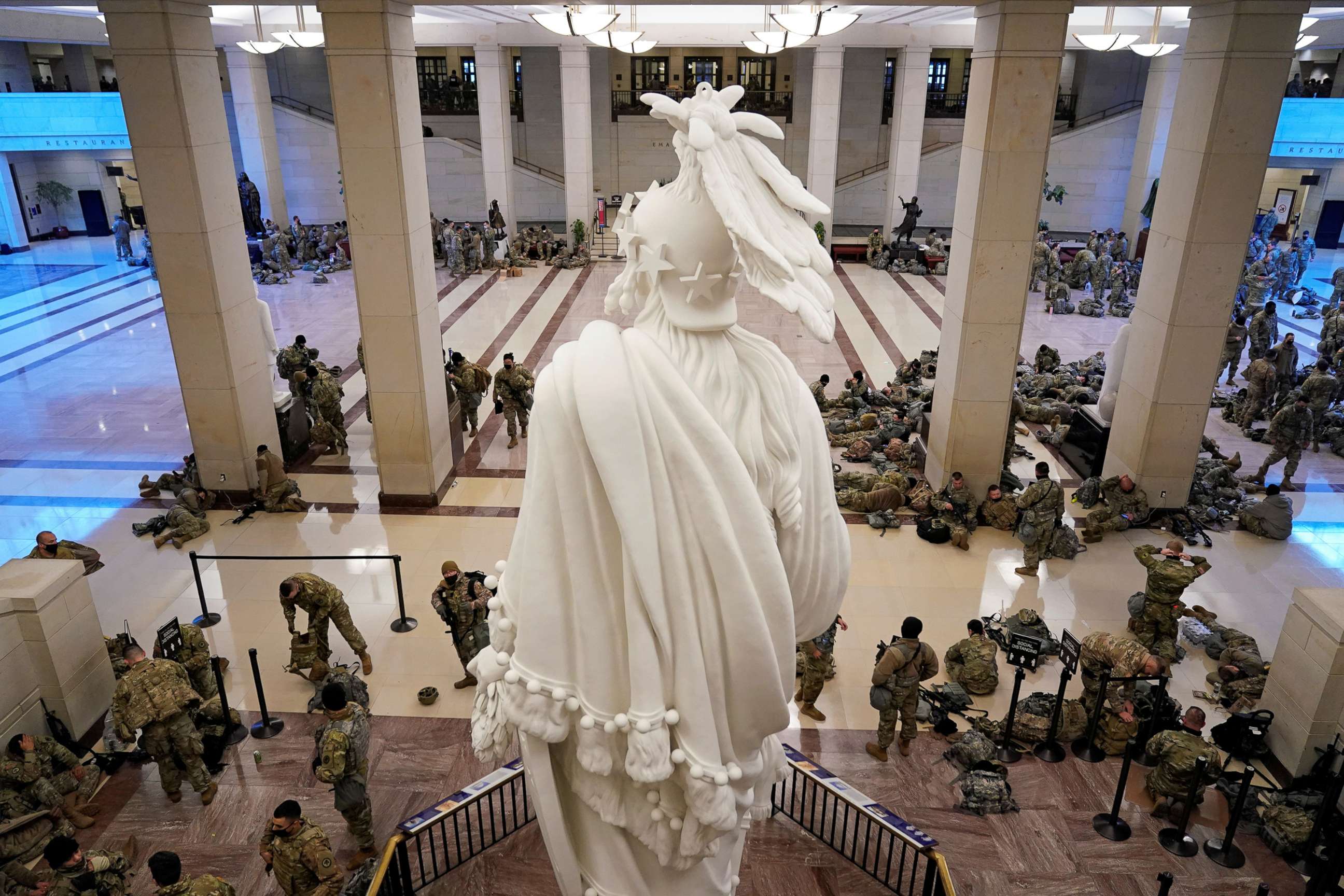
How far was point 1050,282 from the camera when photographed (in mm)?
18078

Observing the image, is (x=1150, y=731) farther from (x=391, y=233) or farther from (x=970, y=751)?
(x=391, y=233)

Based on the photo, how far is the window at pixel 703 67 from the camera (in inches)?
1153

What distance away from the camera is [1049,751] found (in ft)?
20.0

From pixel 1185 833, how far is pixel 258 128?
23893mm

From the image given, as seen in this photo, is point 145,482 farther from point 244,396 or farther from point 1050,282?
point 1050,282

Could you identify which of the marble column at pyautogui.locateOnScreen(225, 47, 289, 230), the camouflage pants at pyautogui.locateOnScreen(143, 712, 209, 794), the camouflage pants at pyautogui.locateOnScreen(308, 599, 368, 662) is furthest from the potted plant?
the camouflage pants at pyautogui.locateOnScreen(143, 712, 209, 794)

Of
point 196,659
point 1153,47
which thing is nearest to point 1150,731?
point 196,659

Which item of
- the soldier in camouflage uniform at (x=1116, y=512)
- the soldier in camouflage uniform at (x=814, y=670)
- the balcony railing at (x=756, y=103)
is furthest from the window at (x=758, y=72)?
the soldier in camouflage uniform at (x=814, y=670)

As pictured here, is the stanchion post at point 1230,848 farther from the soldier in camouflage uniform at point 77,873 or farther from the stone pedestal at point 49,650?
the stone pedestal at point 49,650

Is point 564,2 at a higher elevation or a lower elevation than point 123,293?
higher

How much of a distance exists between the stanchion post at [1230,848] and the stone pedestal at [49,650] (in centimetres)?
724

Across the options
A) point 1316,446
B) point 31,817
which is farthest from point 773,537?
point 1316,446

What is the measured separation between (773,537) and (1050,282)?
17.5 metres

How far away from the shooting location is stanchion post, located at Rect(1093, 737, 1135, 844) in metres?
5.33
